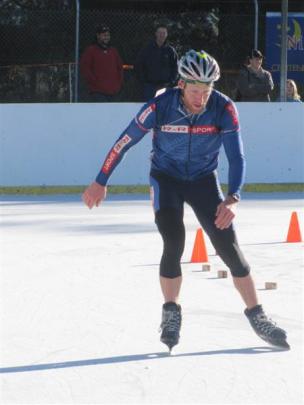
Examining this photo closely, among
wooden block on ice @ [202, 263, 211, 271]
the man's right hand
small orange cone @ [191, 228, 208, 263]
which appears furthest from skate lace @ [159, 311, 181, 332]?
small orange cone @ [191, 228, 208, 263]

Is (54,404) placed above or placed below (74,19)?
below

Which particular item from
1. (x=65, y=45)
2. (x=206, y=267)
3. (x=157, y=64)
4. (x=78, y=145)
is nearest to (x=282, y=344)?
(x=206, y=267)

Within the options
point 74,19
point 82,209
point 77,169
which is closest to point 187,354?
point 82,209

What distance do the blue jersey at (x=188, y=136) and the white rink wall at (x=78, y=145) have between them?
Result: 9.92m

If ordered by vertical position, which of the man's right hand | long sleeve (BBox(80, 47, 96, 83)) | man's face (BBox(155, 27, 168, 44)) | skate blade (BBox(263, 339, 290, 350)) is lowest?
skate blade (BBox(263, 339, 290, 350))

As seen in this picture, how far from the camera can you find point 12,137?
16500 mm

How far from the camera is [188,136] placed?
6484 mm

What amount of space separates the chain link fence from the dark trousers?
41.4ft

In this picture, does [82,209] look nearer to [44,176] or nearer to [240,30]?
[44,176]

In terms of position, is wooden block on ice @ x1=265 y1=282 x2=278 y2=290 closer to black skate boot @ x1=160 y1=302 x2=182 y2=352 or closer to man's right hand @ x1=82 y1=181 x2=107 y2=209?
black skate boot @ x1=160 y1=302 x2=182 y2=352

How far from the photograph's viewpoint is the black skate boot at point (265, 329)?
6.43 metres

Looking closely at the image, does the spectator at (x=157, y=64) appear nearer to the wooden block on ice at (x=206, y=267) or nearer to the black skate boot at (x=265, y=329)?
the wooden block on ice at (x=206, y=267)

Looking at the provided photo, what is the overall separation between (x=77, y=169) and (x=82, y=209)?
2.31 metres

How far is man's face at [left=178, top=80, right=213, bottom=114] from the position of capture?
6387mm
